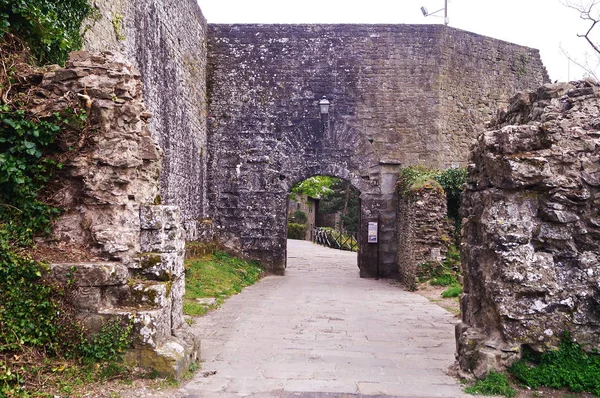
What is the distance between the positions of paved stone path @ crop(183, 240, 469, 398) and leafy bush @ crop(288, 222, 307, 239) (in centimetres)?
2897

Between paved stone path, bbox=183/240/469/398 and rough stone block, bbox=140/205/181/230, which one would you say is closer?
paved stone path, bbox=183/240/469/398

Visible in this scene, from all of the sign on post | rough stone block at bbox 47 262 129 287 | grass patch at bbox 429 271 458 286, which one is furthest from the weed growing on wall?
rough stone block at bbox 47 262 129 287

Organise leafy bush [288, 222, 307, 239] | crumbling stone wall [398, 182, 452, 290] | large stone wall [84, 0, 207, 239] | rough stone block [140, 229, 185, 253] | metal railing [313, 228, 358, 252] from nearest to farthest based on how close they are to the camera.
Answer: rough stone block [140, 229, 185, 253] < large stone wall [84, 0, 207, 239] < crumbling stone wall [398, 182, 452, 290] < metal railing [313, 228, 358, 252] < leafy bush [288, 222, 307, 239]

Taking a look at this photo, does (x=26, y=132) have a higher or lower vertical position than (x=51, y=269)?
higher

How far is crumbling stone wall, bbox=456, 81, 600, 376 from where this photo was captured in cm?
486

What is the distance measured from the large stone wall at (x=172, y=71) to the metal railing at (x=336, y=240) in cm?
1543

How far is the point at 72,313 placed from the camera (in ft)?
14.9

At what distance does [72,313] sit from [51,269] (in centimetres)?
42

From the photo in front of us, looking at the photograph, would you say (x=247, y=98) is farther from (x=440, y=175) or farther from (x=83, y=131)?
(x=83, y=131)

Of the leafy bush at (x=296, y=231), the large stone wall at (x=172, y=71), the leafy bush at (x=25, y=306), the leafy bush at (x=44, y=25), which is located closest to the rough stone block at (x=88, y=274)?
the leafy bush at (x=25, y=306)

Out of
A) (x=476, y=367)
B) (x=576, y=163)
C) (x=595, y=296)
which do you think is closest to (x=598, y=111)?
(x=576, y=163)

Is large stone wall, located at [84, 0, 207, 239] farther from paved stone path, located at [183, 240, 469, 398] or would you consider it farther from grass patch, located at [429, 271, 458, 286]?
grass patch, located at [429, 271, 458, 286]

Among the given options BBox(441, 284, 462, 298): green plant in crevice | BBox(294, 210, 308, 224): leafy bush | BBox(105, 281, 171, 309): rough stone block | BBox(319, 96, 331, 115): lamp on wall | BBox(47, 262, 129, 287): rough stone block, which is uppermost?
BBox(319, 96, 331, 115): lamp on wall

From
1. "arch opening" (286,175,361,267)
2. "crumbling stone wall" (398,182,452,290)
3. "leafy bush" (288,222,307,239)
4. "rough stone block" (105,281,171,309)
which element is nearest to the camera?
"rough stone block" (105,281,171,309)
